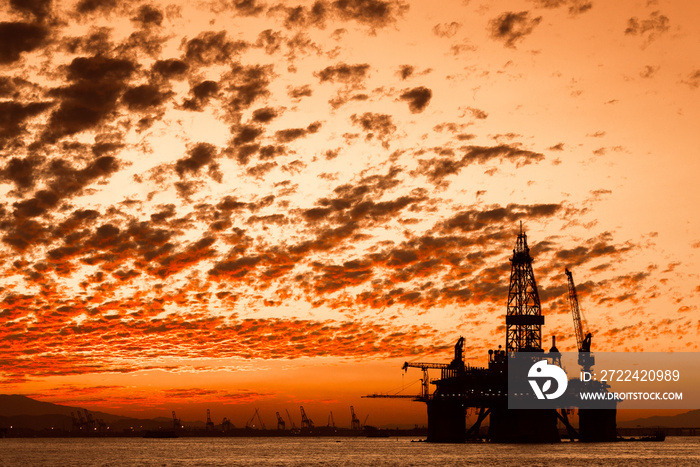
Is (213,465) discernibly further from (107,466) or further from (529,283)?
(529,283)

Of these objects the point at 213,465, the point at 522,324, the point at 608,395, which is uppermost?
the point at 522,324

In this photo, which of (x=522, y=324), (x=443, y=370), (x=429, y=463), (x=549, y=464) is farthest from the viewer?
(x=443, y=370)

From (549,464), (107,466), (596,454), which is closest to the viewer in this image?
(549,464)

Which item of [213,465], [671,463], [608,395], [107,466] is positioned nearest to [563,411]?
[608,395]

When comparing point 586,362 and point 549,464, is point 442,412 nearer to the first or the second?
point 586,362

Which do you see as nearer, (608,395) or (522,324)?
(522,324)

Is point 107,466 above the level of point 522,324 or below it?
below

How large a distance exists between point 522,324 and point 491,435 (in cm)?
3279

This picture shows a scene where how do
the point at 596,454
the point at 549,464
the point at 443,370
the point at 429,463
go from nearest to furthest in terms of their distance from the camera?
the point at 549,464
the point at 429,463
the point at 596,454
the point at 443,370

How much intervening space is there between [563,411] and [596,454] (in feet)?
101

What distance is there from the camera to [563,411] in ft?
606

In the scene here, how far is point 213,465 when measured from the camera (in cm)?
14762

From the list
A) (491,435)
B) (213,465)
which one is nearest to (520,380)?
(491,435)

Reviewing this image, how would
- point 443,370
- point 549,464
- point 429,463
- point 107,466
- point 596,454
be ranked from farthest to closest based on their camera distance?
point 443,370
point 596,454
point 107,466
point 429,463
point 549,464
